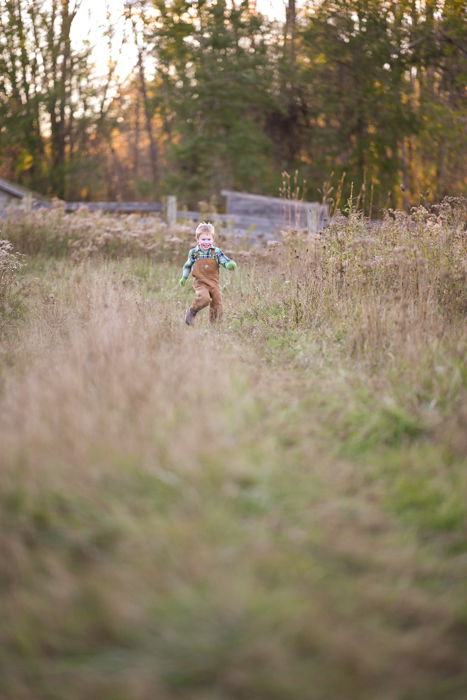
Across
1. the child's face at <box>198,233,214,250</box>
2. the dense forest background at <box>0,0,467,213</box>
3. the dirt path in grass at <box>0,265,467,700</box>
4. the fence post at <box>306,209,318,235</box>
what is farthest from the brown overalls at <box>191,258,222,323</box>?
the dense forest background at <box>0,0,467,213</box>

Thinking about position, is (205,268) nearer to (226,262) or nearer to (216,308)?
(226,262)

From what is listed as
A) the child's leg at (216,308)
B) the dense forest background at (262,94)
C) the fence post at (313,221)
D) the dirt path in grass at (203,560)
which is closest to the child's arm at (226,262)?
the child's leg at (216,308)

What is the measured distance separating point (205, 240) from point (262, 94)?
50.6ft

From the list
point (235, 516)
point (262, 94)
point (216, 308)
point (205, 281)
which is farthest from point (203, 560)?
point (262, 94)

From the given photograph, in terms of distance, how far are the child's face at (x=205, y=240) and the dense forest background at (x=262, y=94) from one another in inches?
469

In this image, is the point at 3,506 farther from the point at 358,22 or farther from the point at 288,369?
the point at 358,22

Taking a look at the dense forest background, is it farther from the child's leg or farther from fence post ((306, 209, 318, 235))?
the child's leg

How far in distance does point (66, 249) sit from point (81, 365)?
7.32 m

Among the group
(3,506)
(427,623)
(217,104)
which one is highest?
(217,104)

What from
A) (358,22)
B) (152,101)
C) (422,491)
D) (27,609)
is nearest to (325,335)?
(422,491)

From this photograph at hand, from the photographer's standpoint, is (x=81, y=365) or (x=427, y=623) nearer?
(x=427, y=623)

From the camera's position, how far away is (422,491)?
9.42ft

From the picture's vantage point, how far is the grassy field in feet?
6.49

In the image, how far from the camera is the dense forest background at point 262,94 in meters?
17.2
